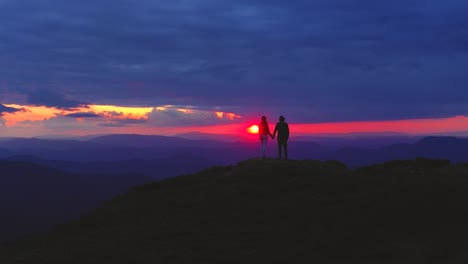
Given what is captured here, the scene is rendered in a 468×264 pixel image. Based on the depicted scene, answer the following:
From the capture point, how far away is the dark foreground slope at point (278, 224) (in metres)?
18.1

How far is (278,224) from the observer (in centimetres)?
2173

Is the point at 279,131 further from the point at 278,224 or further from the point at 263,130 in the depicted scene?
the point at 278,224

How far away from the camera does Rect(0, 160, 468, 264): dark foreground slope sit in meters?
18.1

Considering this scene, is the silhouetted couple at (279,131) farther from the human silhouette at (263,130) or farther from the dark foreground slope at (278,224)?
the dark foreground slope at (278,224)

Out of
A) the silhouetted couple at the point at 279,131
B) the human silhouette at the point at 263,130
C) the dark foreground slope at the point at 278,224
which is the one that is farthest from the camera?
the human silhouette at the point at 263,130

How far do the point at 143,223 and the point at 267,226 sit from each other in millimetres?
7350

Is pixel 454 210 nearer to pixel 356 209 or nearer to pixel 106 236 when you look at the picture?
pixel 356 209

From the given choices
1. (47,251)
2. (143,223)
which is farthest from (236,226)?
(47,251)

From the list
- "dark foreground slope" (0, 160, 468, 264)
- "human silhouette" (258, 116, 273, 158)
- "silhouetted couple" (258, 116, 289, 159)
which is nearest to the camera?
"dark foreground slope" (0, 160, 468, 264)

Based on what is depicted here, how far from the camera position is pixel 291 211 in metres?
23.4

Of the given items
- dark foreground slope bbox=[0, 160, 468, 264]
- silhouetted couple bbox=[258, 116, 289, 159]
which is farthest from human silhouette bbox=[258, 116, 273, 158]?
dark foreground slope bbox=[0, 160, 468, 264]

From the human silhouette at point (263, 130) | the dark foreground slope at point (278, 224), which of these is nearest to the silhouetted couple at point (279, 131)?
the human silhouette at point (263, 130)

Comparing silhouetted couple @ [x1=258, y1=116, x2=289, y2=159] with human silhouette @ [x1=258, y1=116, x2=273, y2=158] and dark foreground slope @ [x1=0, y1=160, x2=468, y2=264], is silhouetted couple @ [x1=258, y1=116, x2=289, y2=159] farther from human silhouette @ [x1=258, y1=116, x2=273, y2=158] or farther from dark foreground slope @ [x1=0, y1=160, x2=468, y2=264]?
dark foreground slope @ [x1=0, y1=160, x2=468, y2=264]

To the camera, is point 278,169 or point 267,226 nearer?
point 267,226
